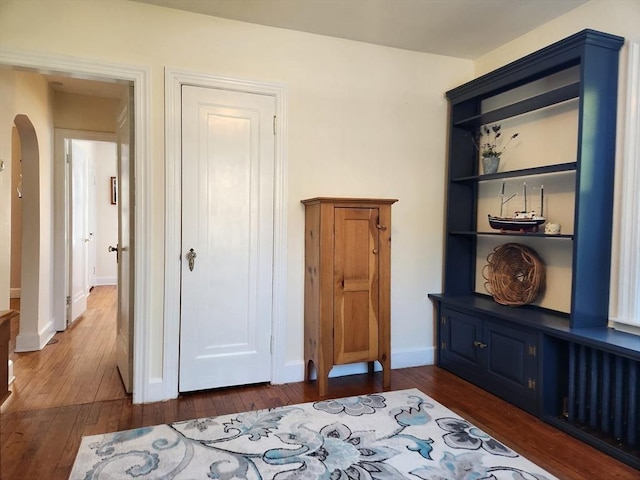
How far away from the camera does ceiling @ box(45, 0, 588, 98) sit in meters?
2.61

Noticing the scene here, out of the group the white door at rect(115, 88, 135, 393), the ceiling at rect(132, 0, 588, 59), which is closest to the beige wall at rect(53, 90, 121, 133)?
the white door at rect(115, 88, 135, 393)

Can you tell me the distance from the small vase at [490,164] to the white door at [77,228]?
408 cm

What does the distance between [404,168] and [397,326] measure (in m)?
1.29

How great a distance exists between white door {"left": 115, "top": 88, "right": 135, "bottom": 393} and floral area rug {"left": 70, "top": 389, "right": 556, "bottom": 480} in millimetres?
730

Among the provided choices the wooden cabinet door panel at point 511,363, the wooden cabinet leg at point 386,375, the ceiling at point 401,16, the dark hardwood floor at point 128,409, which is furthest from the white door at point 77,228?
the wooden cabinet door panel at point 511,363

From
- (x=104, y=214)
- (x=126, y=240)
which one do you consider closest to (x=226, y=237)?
(x=126, y=240)

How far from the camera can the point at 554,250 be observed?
2.80 m

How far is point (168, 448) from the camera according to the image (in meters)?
2.07

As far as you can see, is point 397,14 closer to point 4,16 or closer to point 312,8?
point 312,8

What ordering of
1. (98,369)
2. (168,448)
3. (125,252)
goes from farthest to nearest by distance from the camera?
(98,369)
(125,252)
(168,448)

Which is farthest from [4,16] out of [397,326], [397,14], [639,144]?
[639,144]

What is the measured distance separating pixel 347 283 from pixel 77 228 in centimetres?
364

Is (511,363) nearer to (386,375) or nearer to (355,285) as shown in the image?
(386,375)

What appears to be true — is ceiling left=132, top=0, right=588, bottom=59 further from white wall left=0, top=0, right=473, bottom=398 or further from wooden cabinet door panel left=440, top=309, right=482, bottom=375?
wooden cabinet door panel left=440, top=309, right=482, bottom=375
